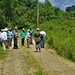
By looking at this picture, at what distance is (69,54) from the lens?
23.3 m

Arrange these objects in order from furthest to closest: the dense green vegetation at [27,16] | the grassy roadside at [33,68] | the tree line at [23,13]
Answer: the tree line at [23,13], the dense green vegetation at [27,16], the grassy roadside at [33,68]

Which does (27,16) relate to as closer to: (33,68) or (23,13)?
(23,13)

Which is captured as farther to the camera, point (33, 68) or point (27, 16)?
point (27, 16)

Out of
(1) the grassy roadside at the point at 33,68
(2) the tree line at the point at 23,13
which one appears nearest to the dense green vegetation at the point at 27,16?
(2) the tree line at the point at 23,13

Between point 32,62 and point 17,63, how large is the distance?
0.87 m

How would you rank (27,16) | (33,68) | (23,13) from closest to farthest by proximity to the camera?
(33,68) → (27,16) → (23,13)

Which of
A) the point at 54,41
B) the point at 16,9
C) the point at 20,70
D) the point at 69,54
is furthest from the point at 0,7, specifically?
the point at 20,70

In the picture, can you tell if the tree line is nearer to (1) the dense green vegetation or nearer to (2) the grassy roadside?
(1) the dense green vegetation

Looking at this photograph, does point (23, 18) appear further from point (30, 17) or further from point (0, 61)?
point (0, 61)

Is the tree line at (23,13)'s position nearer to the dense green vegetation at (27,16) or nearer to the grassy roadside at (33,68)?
the dense green vegetation at (27,16)

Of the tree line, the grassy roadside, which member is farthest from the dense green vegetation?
the grassy roadside

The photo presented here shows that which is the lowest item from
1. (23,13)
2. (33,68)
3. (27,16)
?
(33,68)

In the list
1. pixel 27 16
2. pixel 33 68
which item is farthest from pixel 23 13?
pixel 33 68

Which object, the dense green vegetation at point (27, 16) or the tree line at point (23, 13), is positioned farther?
the tree line at point (23, 13)
